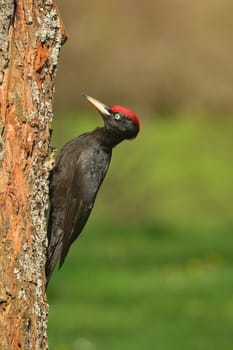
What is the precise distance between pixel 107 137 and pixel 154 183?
16.4 meters

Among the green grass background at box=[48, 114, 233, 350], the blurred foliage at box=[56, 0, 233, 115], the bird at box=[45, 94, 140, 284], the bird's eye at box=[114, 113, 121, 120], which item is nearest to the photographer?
the bird at box=[45, 94, 140, 284]

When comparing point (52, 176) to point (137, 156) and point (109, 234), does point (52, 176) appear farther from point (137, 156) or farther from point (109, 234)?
point (137, 156)

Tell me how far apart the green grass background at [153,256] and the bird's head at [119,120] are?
342cm

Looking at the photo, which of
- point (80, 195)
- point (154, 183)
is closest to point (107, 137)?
point (80, 195)

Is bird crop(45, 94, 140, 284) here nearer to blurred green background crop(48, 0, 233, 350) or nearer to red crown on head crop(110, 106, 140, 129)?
red crown on head crop(110, 106, 140, 129)

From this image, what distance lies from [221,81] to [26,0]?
22102 mm

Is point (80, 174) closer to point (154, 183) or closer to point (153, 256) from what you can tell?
point (153, 256)

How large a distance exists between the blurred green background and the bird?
340 centimetres

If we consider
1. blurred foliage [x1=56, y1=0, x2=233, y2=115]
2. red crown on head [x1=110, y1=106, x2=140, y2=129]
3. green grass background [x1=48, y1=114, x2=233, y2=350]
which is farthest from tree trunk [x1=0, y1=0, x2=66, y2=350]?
blurred foliage [x1=56, y1=0, x2=233, y2=115]

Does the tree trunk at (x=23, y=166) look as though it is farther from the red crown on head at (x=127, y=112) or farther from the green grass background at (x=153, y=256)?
the green grass background at (x=153, y=256)

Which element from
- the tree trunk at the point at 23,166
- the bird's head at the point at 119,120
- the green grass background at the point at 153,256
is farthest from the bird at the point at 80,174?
the green grass background at the point at 153,256

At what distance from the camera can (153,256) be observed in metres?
15.7

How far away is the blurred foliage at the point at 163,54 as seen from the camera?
86.1 feet

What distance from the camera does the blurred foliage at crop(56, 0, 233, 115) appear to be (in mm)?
26250
